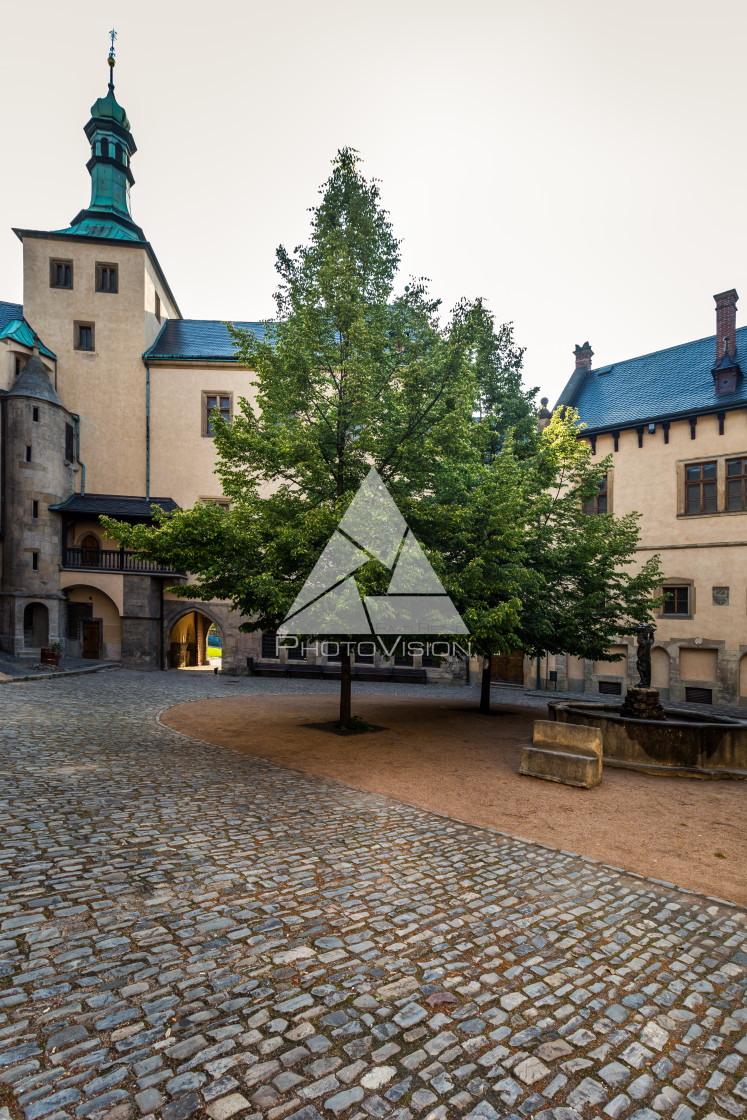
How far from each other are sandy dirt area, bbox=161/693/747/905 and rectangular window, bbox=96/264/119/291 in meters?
23.6

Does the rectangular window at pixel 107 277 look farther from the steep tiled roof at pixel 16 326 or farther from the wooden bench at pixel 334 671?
the wooden bench at pixel 334 671

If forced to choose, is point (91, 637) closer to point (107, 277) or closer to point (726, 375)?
point (107, 277)

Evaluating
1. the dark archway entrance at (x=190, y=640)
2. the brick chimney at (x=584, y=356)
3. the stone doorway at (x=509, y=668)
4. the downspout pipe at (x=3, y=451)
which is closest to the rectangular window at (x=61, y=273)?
the downspout pipe at (x=3, y=451)

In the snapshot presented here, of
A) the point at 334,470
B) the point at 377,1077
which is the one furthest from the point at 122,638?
the point at 377,1077

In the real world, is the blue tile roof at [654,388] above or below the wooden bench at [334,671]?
above

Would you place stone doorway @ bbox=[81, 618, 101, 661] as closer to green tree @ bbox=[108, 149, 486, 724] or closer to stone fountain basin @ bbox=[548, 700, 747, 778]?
green tree @ bbox=[108, 149, 486, 724]

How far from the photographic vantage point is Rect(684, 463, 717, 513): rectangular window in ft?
73.2

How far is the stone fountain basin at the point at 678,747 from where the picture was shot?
10336 millimetres

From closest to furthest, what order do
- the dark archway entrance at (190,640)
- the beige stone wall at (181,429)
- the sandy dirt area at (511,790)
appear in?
the sandy dirt area at (511,790) → the beige stone wall at (181,429) → the dark archway entrance at (190,640)

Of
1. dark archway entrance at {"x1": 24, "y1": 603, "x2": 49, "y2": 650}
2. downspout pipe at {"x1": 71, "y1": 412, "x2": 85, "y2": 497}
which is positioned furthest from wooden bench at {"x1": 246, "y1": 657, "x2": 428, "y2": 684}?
downspout pipe at {"x1": 71, "y1": 412, "x2": 85, "y2": 497}

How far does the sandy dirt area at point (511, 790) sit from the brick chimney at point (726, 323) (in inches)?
727

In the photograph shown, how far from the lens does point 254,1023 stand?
3.48m

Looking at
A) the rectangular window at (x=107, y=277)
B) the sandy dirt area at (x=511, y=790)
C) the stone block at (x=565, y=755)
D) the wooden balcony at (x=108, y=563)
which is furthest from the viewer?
the rectangular window at (x=107, y=277)

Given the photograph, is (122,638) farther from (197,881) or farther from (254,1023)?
(254,1023)
